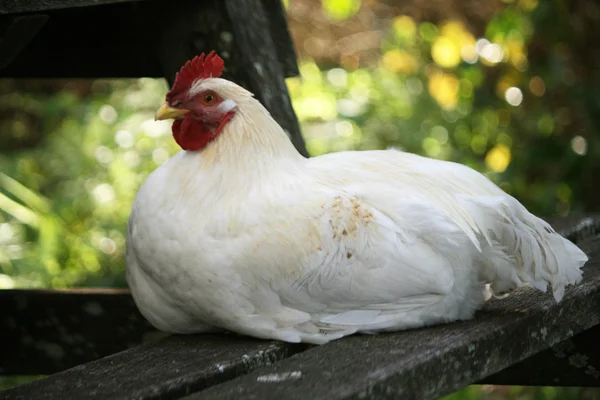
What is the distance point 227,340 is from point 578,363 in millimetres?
1052

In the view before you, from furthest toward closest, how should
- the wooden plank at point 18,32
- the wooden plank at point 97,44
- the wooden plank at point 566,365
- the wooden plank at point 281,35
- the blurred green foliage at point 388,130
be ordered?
the blurred green foliage at point 388,130 < the wooden plank at point 281,35 < the wooden plank at point 97,44 < the wooden plank at point 566,365 < the wooden plank at point 18,32

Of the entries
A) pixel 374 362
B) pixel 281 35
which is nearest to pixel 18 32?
pixel 281 35

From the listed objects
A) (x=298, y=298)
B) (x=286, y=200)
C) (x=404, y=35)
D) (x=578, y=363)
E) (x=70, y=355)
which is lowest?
(x=578, y=363)

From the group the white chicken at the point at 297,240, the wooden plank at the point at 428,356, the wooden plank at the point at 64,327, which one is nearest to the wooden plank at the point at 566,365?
the wooden plank at the point at 428,356

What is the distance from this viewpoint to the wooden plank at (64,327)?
2961 mm

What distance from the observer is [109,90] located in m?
7.39

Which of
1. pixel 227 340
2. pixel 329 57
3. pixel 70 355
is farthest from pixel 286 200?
pixel 329 57

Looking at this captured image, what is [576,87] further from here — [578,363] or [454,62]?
[578,363]

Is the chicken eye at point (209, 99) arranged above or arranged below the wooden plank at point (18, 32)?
below

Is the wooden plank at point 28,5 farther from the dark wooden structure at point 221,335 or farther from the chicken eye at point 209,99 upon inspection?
the chicken eye at point 209,99

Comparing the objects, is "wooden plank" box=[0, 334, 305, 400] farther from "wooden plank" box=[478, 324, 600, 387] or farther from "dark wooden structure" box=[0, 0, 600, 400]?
"wooden plank" box=[478, 324, 600, 387]

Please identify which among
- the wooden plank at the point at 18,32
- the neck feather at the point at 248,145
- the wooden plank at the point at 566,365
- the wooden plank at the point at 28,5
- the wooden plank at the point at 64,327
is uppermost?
the wooden plank at the point at 28,5

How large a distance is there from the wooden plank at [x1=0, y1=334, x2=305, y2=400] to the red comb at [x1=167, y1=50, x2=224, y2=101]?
1.90 ft

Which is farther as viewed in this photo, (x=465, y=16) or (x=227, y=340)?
(x=465, y=16)
